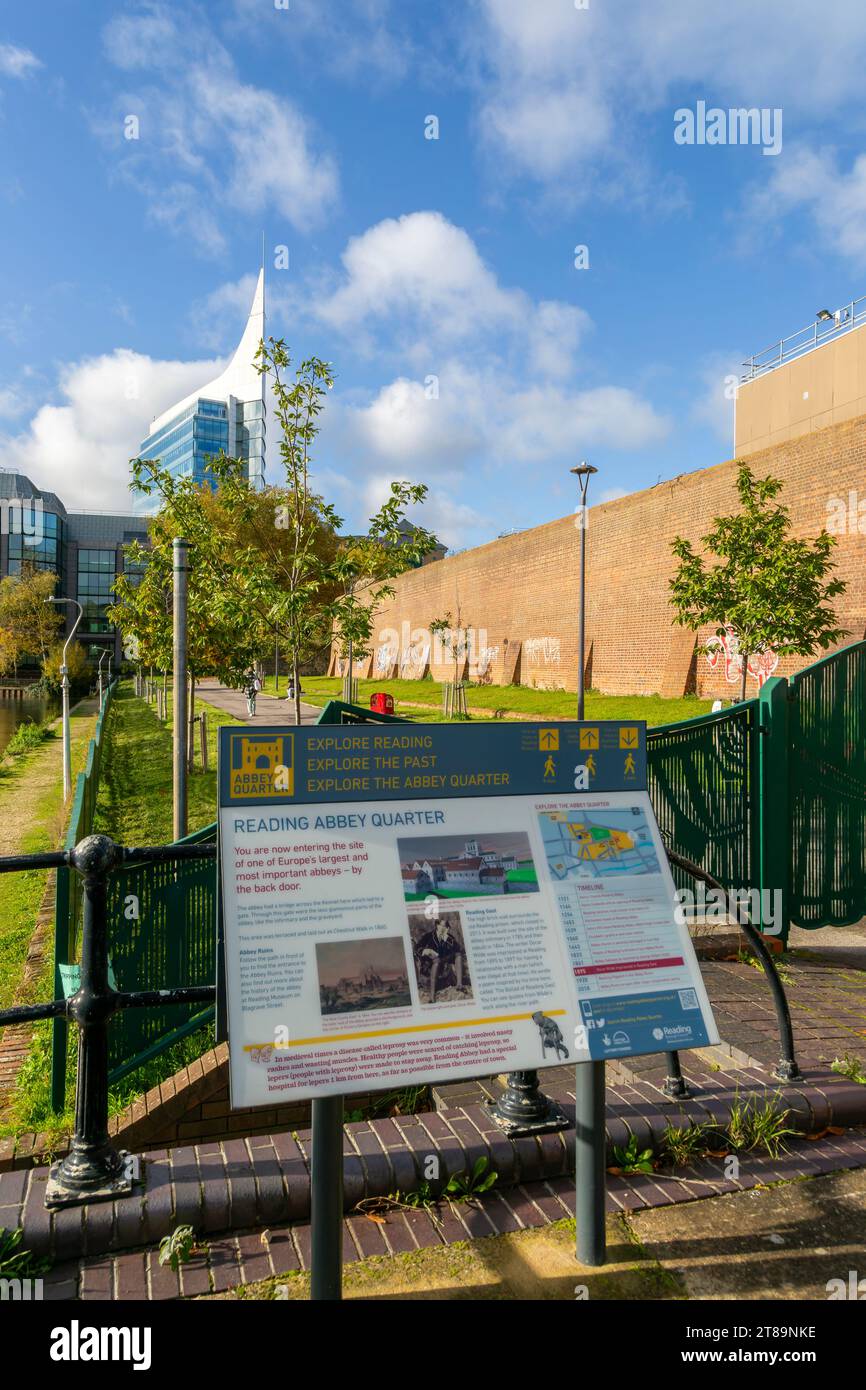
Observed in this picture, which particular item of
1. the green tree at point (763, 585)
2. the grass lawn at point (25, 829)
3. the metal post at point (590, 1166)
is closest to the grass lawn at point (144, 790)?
the grass lawn at point (25, 829)

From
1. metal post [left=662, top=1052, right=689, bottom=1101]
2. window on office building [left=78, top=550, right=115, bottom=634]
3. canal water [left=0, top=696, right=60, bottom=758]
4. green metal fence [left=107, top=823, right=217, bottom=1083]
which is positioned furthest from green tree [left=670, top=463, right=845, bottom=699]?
window on office building [left=78, top=550, right=115, bottom=634]

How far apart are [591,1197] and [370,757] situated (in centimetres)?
142

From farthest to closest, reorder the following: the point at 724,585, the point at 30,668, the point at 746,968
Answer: the point at 30,668 → the point at 724,585 → the point at 746,968

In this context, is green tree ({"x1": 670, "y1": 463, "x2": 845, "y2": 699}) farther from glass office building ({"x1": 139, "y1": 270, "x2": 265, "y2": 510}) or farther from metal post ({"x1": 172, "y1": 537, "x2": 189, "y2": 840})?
glass office building ({"x1": 139, "y1": 270, "x2": 265, "y2": 510})

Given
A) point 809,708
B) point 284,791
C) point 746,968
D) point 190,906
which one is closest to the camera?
point 284,791

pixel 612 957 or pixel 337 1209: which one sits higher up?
pixel 612 957

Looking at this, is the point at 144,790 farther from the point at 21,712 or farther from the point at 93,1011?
the point at 21,712

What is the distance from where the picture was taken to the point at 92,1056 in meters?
2.77

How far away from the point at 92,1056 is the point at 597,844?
164cm

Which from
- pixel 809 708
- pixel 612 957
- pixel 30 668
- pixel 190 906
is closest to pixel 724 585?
pixel 809 708

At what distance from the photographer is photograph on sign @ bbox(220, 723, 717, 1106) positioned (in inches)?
84.0

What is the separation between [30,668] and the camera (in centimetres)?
7562
